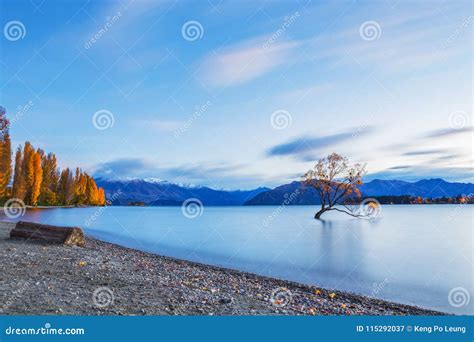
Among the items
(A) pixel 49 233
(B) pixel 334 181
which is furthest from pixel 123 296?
(B) pixel 334 181

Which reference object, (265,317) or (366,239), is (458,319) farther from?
(366,239)

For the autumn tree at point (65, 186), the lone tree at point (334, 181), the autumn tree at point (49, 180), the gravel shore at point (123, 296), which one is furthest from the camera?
the autumn tree at point (65, 186)

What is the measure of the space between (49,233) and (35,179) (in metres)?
66.2

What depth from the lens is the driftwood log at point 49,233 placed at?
17.4m

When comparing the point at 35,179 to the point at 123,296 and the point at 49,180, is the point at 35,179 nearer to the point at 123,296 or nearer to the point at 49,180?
the point at 49,180

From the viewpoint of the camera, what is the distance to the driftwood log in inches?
683

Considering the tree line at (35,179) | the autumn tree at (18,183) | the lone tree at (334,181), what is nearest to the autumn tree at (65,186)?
the tree line at (35,179)

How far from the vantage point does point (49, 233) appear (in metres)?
17.4

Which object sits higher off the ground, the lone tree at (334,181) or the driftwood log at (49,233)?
the lone tree at (334,181)

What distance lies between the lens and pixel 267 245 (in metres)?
32.3

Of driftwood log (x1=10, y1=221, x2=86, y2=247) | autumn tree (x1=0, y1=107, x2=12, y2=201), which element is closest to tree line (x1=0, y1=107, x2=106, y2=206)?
autumn tree (x1=0, y1=107, x2=12, y2=201)

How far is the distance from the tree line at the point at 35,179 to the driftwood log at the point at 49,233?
4672 cm

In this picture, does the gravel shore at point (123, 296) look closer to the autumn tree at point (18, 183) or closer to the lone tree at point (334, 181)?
the lone tree at point (334, 181)

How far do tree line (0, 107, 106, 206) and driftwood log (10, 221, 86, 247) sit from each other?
153 ft
